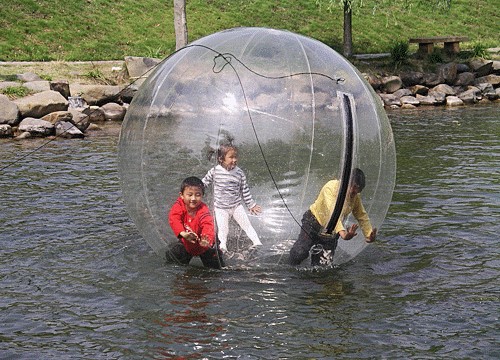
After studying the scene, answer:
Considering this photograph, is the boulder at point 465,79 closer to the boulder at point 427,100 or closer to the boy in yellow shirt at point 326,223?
the boulder at point 427,100

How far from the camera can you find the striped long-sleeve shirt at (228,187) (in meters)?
6.64

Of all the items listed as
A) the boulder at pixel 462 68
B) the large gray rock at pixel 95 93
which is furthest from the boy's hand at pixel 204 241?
the boulder at pixel 462 68

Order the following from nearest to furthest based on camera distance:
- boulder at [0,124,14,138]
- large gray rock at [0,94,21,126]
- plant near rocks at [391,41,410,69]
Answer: boulder at [0,124,14,138], large gray rock at [0,94,21,126], plant near rocks at [391,41,410,69]

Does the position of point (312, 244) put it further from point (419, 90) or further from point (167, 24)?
point (167, 24)

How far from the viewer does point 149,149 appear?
7.01 meters

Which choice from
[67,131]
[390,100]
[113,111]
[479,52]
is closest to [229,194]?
[67,131]

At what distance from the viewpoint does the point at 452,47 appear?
27.0 meters

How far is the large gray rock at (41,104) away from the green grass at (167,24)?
16.4 ft

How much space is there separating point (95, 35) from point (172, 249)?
19.7 m

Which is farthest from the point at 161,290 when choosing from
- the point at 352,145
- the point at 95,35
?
the point at 95,35

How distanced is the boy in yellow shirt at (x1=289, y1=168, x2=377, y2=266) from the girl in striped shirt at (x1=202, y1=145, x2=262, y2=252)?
417 mm

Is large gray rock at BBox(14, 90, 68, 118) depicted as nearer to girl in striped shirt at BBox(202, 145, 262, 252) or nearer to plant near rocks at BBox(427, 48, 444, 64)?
girl in striped shirt at BBox(202, 145, 262, 252)

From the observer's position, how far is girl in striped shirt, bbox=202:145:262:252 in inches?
260

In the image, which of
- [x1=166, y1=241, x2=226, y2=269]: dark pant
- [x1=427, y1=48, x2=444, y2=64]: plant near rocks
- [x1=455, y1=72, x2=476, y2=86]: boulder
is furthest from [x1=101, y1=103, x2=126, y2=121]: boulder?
[x1=166, y1=241, x2=226, y2=269]: dark pant
